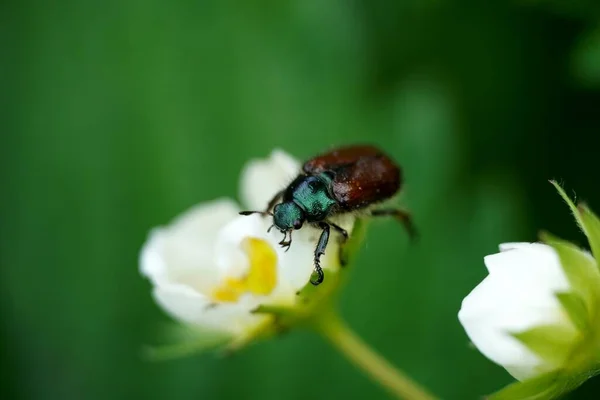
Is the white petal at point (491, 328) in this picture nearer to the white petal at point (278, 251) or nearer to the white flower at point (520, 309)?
the white flower at point (520, 309)

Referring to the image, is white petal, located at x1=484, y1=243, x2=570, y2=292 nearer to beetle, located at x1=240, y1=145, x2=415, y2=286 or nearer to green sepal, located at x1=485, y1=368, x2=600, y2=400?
green sepal, located at x1=485, y1=368, x2=600, y2=400

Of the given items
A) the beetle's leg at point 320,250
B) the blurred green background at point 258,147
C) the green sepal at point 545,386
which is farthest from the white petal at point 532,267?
the blurred green background at point 258,147

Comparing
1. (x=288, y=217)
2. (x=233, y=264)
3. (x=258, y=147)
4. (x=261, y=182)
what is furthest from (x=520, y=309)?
(x=258, y=147)

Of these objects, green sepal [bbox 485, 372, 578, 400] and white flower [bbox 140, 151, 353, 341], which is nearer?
green sepal [bbox 485, 372, 578, 400]

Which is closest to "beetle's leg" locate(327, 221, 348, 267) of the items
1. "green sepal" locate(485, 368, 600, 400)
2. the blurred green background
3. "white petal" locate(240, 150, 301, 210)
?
"white petal" locate(240, 150, 301, 210)

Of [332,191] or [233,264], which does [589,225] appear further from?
[233,264]

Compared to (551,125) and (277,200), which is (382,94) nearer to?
(551,125)
